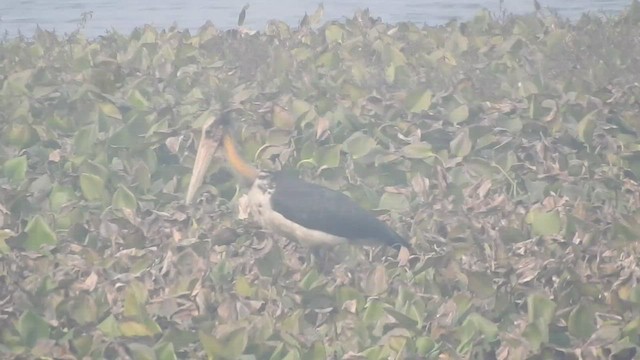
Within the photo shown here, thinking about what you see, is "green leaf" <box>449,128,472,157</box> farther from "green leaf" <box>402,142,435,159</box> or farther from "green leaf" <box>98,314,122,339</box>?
"green leaf" <box>98,314,122,339</box>

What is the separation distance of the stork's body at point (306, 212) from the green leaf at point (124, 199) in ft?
1.19

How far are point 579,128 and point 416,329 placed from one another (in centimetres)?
257

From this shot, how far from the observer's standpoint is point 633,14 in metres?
9.80

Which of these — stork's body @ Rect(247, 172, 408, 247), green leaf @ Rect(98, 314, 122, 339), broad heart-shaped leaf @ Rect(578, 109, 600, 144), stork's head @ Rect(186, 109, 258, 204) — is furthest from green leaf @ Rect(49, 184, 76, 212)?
broad heart-shaped leaf @ Rect(578, 109, 600, 144)

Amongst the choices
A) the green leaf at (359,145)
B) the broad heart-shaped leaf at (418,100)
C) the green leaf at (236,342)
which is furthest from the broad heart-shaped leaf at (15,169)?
the green leaf at (236,342)

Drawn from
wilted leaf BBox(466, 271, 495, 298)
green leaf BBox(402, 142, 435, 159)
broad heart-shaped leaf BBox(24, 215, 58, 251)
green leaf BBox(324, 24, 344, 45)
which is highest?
wilted leaf BBox(466, 271, 495, 298)

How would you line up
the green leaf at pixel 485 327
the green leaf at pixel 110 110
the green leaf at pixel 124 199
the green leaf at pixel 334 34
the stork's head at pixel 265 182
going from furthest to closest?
the green leaf at pixel 334 34 → the green leaf at pixel 110 110 → the stork's head at pixel 265 182 → the green leaf at pixel 124 199 → the green leaf at pixel 485 327

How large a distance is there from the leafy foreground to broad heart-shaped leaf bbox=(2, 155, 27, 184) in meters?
0.01

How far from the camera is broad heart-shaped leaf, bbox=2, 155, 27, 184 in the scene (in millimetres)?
6383

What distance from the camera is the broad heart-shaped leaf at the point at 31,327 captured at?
446cm

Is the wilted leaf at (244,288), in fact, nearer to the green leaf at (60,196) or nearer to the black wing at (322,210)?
the black wing at (322,210)

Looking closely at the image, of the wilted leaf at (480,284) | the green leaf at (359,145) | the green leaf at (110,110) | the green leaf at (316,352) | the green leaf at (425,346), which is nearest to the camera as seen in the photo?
the green leaf at (316,352)

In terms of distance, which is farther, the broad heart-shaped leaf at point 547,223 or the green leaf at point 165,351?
the broad heart-shaped leaf at point 547,223

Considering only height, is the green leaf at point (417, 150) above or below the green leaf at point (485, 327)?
below
